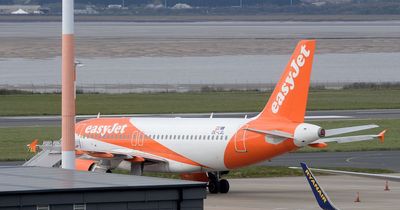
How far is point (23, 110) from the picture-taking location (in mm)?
→ 107938

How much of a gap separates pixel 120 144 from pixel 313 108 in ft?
179

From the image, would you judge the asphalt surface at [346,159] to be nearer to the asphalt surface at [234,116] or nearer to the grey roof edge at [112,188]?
the asphalt surface at [234,116]

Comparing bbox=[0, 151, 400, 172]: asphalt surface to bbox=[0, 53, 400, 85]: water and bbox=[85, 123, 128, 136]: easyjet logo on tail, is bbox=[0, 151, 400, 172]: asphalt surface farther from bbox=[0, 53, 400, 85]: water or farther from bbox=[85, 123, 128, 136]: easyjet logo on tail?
bbox=[0, 53, 400, 85]: water

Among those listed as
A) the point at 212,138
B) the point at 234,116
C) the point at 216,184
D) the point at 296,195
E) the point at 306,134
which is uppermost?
the point at 306,134

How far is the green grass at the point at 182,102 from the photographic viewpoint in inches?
4225

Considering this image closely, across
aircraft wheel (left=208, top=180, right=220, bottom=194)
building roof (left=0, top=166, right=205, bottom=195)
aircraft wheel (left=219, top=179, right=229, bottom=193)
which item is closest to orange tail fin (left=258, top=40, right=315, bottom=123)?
aircraft wheel (left=219, top=179, right=229, bottom=193)

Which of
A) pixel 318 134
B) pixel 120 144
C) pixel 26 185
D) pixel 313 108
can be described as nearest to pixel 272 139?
pixel 318 134

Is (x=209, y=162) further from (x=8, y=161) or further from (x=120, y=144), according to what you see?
(x=8, y=161)

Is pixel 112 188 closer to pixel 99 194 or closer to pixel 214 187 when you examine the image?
pixel 99 194

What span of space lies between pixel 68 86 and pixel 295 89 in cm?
1384

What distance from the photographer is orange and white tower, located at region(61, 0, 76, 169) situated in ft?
131

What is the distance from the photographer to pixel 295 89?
5097 centimetres

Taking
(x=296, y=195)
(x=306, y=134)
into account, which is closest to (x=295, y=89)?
(x=306, y=134)

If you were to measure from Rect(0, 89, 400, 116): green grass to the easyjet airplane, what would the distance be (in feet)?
158
